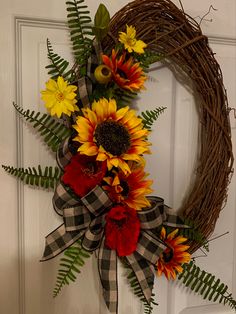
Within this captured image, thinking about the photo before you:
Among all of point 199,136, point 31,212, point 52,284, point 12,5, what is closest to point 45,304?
point 52,284

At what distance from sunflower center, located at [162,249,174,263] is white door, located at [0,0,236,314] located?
15cm

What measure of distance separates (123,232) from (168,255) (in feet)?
0.50

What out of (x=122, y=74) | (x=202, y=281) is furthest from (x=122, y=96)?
(x=202, y=281)

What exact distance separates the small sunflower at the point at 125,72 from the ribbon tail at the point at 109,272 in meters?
0.34

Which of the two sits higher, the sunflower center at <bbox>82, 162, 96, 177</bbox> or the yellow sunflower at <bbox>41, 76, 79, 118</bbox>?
the yellow sunflower at <bbox>41, 76, 79, 118</bbox>

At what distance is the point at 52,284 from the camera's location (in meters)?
0.84

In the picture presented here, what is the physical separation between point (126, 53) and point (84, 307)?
646 millimetres

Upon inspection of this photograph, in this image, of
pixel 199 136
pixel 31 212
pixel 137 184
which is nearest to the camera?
pixel 137 184

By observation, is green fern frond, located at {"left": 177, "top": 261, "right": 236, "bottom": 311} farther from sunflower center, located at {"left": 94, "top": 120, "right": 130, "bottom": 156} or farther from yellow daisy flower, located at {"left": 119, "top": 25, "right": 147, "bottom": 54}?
yellow daisy flower, located at {"left": 119, "top": 25, "right": 147, "bottom": 54}

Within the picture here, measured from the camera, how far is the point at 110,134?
66 centimetres

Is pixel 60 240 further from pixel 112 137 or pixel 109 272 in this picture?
pixel 112 137

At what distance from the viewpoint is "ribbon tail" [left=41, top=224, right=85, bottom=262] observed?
73 centimetres

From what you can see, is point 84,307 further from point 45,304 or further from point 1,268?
point 1,268

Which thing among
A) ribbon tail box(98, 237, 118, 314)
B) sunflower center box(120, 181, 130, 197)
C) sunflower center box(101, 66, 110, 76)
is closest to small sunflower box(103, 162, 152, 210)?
sunflower center box(120, 181, 130, 197)
